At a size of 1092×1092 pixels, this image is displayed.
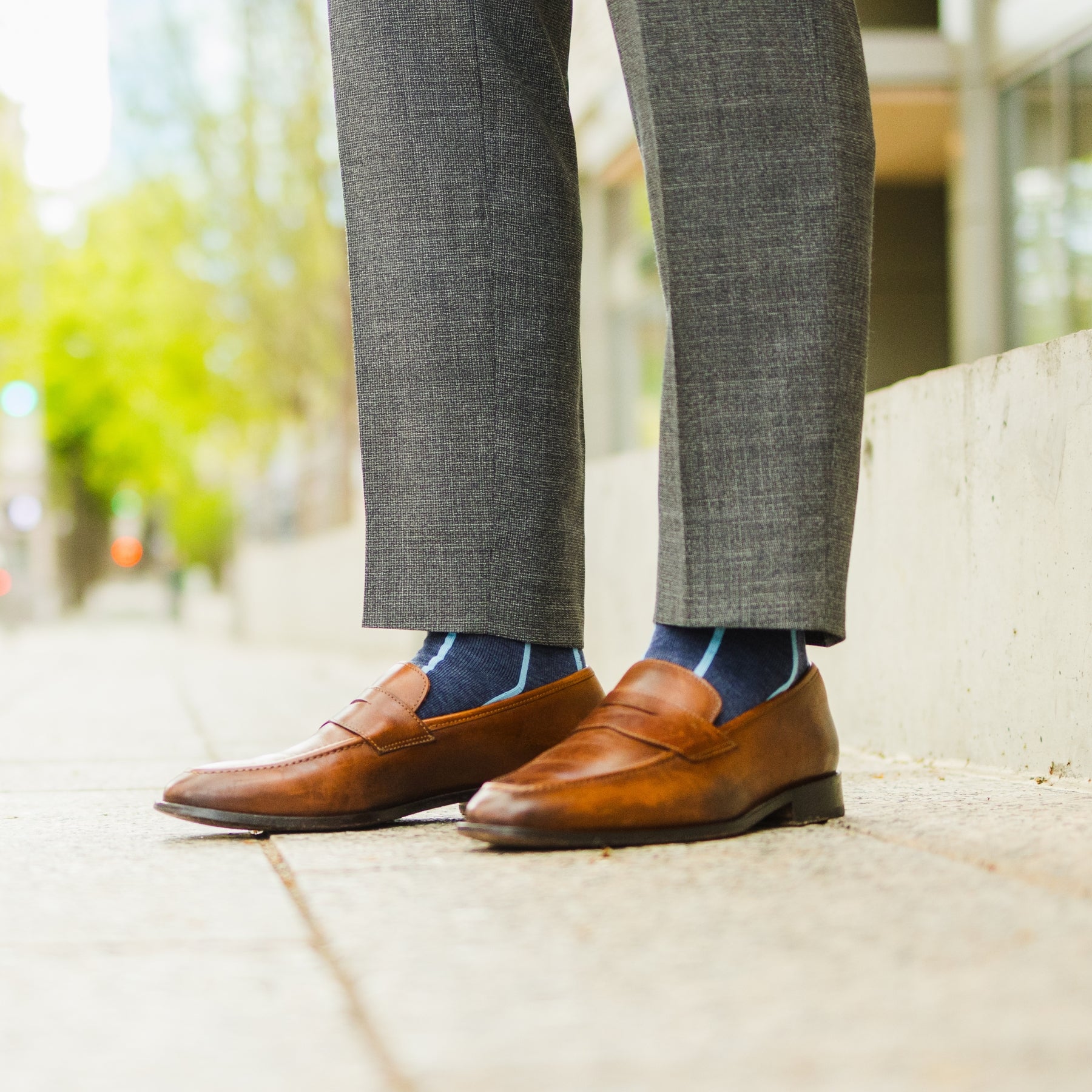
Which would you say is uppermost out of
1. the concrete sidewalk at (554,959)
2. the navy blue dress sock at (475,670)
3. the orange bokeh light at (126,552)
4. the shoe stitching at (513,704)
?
the navy blue dress sock at (475,670)

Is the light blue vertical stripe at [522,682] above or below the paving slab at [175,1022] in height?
above

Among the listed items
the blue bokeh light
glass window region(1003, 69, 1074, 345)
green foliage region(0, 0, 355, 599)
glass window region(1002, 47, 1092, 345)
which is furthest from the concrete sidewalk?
the blue bokeh light

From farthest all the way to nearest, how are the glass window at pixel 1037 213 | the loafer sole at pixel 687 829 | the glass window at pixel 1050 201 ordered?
the glass window at pixel 1037 213 → the glass window at pixel 1050 201 → the loafer sole at pixel 687 829

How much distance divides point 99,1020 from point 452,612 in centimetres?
83

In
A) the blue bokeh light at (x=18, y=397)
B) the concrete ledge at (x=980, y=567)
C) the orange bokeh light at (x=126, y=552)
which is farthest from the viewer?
the orange bokeh light at (x=126, y=552)

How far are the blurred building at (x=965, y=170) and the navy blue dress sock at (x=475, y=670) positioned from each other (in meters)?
5.62

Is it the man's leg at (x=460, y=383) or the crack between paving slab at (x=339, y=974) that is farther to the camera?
the man's leg at (x=460, y=383)

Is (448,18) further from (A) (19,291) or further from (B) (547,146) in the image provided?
(A) (19,291)

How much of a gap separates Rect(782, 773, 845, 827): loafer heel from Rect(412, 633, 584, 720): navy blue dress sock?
13.0 inches

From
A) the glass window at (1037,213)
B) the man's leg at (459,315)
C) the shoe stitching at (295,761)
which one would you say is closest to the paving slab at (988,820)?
the man's leg at (459,315)

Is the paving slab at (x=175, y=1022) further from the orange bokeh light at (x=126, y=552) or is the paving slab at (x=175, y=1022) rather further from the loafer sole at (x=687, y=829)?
the orange bokeh light at (x=126, y=552)

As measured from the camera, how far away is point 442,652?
172cm

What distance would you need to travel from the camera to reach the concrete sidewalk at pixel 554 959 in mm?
815

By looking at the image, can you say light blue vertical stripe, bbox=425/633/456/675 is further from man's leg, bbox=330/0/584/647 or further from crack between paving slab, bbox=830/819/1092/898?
crack between paving slab, bbox=830/819/1092/898
